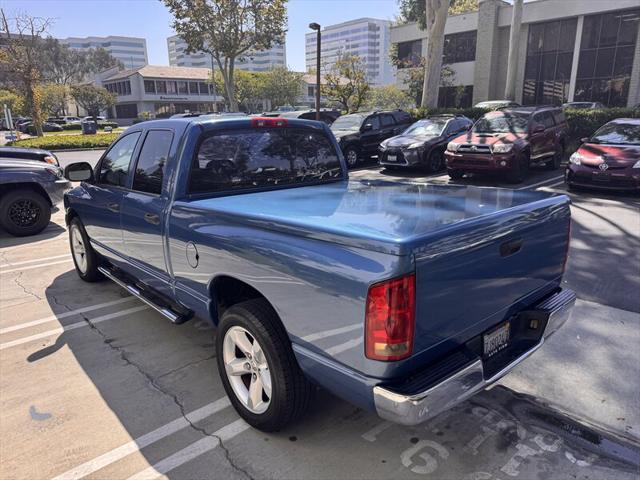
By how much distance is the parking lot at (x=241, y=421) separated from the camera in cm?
258

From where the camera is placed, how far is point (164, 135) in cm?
371

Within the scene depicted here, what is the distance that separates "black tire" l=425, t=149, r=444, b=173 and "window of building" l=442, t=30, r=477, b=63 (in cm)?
2528

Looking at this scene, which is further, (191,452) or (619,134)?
(619,134)

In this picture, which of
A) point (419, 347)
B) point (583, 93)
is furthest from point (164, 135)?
point (583, 93)

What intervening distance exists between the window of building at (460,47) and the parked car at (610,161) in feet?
89.4

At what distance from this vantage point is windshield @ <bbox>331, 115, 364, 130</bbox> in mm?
15160

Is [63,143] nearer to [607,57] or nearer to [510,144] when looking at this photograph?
[510,144]

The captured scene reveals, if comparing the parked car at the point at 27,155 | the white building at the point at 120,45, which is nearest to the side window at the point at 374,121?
the parked car at the point at 27,155

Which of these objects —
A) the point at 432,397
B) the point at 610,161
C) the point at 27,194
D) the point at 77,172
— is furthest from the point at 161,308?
the point at 610,161

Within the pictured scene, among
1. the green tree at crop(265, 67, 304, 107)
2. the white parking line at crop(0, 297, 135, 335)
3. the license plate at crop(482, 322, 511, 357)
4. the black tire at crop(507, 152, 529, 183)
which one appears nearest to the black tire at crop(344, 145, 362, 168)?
the black tire at crop(507, 152, 529, 183)

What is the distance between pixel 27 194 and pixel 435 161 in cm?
979

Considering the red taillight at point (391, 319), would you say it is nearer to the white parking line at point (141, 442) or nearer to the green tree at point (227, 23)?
the white parking line at point (141, 442)

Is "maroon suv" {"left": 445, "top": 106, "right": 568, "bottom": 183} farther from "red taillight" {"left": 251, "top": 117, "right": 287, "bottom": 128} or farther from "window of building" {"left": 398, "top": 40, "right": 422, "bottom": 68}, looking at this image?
"window of building" {"left": 398, "top": 40, "right": 422, "bottom": 68}

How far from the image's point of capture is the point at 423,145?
12.7 m
